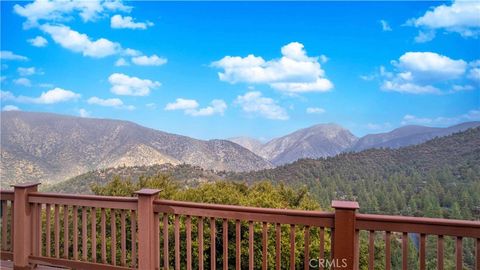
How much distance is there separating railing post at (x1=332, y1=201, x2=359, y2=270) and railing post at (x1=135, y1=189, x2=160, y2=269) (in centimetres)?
158

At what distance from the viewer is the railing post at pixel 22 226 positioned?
3467 millimetres

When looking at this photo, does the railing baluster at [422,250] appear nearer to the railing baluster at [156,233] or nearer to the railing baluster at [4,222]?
the railing baluster at [156,233]

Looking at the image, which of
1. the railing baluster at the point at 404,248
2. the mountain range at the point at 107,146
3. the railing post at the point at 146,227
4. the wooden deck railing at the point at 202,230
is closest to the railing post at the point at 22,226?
the wooden deck railing at the point at 202,230

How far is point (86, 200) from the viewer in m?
3.27

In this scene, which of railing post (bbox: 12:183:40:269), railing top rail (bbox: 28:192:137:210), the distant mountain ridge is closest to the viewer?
railing top rail (bbox: 28:192:137:210)

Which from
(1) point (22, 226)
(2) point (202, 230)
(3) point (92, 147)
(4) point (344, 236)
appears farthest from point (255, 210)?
(3) point (92, 147)

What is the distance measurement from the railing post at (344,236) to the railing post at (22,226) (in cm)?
306

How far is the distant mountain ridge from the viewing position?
27031 millimetres

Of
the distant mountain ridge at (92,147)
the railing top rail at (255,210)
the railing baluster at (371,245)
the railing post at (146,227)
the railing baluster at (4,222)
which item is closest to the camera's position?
the railing baluster at (371,245)

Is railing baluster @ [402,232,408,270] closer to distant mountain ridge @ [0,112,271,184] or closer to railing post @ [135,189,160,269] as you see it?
railing post @ [135,189,160,269]

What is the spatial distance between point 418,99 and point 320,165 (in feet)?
82.6

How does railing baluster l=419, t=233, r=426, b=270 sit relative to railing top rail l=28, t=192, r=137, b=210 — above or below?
below

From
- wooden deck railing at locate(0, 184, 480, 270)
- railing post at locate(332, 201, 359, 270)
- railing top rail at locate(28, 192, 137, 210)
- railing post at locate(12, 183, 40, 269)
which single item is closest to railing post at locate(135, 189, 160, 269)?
wooden deck railing at locate(0, 184, 480, 270)

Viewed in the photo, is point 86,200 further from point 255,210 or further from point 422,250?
point 422,250
